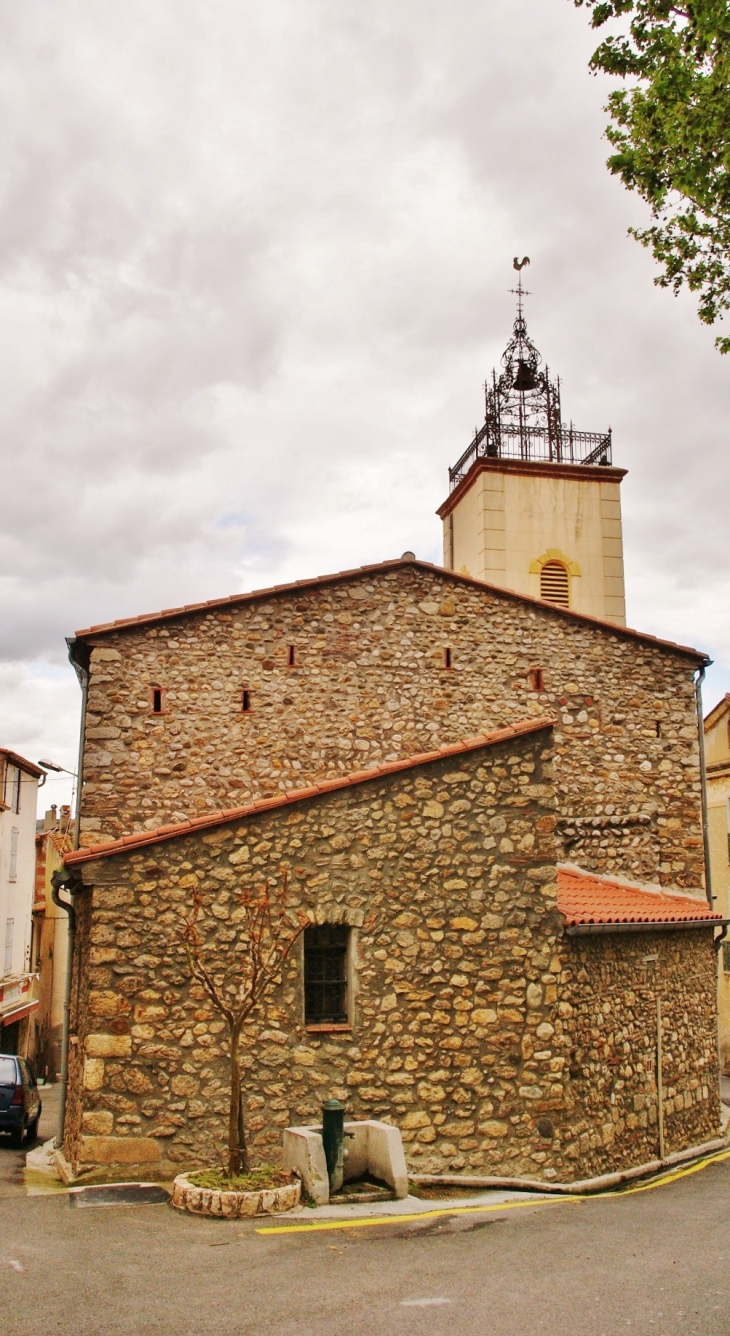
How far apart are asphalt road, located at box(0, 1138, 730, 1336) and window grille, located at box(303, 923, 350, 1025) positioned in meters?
→ 2.12

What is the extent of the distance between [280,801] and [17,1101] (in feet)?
25.9

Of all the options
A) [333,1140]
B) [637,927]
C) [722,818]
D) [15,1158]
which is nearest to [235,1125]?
[333,1140]

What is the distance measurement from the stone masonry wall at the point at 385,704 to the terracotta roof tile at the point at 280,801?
3.79 meters

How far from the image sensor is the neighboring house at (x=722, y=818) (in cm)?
2858

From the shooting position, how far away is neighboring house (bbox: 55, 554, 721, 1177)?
363 inches

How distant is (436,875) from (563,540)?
14498 millimetres

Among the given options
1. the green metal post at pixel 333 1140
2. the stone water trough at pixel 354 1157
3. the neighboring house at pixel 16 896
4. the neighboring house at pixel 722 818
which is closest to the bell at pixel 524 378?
the neighboring house at pixel 722 818

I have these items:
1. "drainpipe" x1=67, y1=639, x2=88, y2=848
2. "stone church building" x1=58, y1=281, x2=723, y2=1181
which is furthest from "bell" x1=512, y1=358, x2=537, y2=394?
"drainpipe" x1=67, y1=639, x2=88, y2=848

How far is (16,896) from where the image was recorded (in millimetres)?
32531

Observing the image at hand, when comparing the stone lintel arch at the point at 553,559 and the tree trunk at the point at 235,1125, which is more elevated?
the stone lintel arch at the point at 553,559

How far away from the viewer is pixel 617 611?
2317 cm

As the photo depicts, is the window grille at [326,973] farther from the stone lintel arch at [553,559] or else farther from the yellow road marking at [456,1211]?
the stone lintel arch at [553,559]

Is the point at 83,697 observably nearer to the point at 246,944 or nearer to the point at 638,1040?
the point at 246,944

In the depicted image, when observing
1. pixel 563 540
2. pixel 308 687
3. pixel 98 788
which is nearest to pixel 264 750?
pixel 308 687
